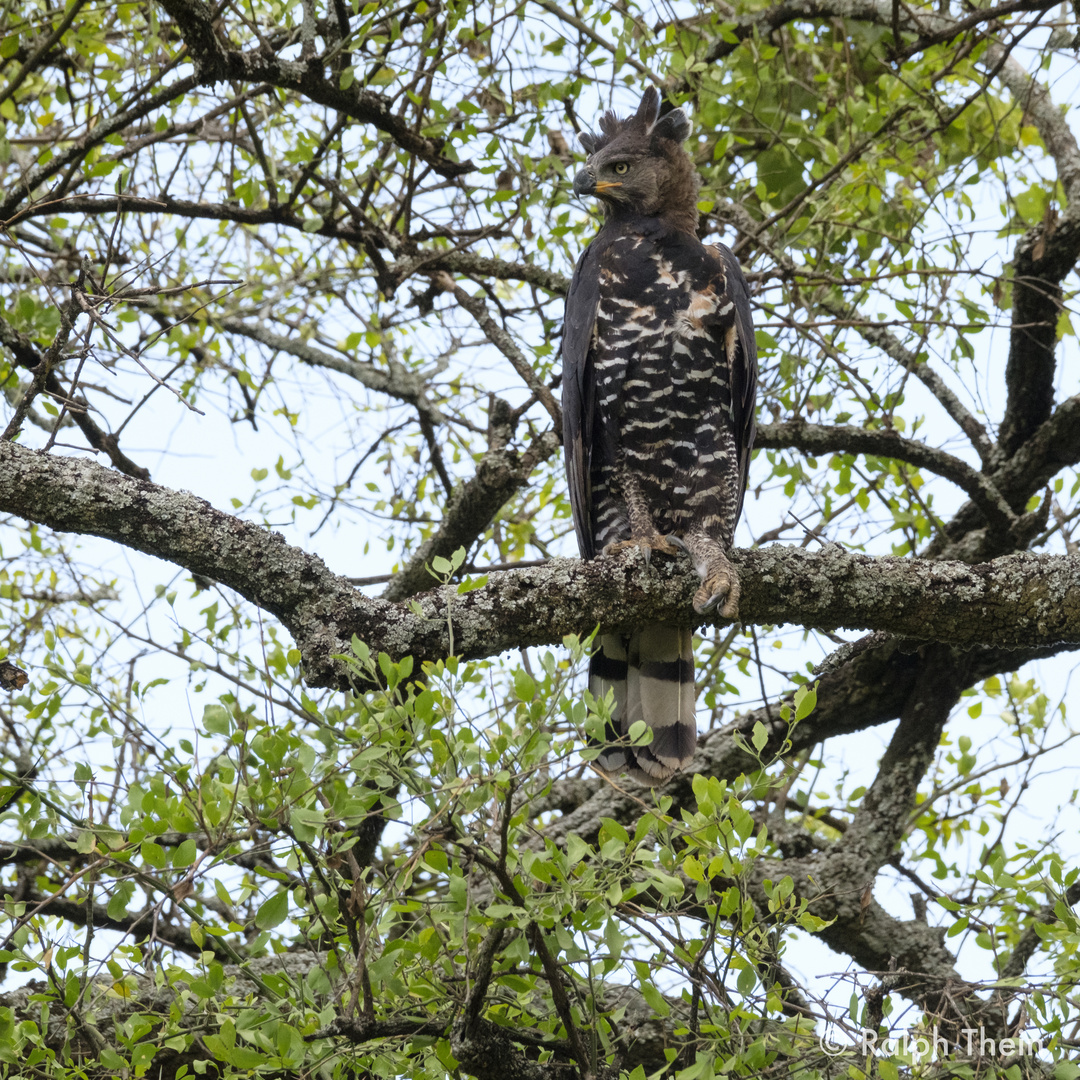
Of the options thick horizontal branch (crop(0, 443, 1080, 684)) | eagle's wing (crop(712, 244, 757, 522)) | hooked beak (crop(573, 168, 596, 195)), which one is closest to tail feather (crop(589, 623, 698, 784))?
eagle's wing (crop(712, 244, 757, 522))

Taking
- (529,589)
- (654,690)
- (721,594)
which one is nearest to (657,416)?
(654,690)

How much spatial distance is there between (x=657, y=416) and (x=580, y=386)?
325mm

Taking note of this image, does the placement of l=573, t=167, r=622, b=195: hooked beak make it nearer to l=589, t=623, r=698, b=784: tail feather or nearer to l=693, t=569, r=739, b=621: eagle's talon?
l=589, t=623, r=698, b=784: tail feather

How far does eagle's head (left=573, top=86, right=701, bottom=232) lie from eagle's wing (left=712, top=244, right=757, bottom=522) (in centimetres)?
30

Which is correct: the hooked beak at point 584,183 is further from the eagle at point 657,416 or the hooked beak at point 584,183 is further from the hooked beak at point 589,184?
the eagle at point 657,416

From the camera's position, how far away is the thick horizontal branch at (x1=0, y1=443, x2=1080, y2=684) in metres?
2.84

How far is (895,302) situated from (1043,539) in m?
1.24

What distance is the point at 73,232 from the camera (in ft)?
16.8

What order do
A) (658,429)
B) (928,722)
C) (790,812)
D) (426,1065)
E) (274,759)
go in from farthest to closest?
(790,812) < (928,722) < (658,429) < (426,1065) < (274,759)

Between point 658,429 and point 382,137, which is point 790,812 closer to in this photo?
point 658,429

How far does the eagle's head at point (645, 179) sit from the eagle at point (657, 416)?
0.58 feet

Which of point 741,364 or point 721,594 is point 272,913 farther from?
point 741,364

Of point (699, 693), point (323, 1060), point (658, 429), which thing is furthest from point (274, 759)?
point (699, 693)

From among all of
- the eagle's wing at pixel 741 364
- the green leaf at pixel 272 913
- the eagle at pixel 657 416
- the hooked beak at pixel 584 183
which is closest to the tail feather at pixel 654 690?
the eagle at pixel 657 416
